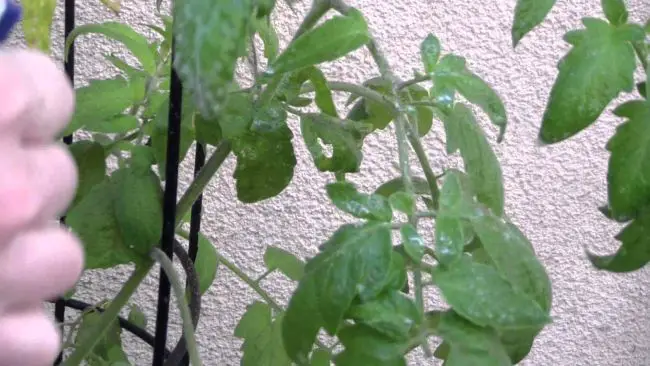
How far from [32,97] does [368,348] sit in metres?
0.16

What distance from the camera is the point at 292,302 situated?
279 mm

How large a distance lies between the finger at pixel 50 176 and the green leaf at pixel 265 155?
179mm

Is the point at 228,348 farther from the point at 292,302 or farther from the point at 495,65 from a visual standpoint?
the point at 292,302

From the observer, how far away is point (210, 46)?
20cm

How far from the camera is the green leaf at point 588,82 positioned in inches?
11.7

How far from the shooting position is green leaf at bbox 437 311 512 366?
267 mm

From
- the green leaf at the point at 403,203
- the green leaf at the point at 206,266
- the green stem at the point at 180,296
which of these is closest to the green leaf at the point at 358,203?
the green leaf at the point at 403,203

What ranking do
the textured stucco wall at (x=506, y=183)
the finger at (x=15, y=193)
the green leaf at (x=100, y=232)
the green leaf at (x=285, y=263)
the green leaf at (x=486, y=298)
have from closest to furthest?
the finger at (x=15, y=193), the green leaf at (x=486, y=298), the green leaf at (x=100, y=232), the green leaf at (x=285, y=263), the textured stucco wall at (x=506, y=183)

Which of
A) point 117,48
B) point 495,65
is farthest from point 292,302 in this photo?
point 495,65

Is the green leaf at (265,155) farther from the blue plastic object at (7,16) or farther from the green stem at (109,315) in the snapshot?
the blue plastic object at (7,16)

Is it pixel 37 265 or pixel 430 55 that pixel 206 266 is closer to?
pixel 430 55

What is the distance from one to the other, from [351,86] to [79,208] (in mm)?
145

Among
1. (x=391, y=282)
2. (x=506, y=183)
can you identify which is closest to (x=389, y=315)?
(x=391, y=282)

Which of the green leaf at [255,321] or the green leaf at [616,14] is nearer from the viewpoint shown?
the green leaf at [616,14]
